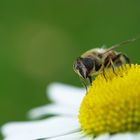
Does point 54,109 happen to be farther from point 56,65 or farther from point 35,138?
point 56,65

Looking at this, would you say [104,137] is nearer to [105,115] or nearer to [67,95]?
[105,115]

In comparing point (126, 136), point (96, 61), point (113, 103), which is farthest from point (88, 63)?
point (126, 136)

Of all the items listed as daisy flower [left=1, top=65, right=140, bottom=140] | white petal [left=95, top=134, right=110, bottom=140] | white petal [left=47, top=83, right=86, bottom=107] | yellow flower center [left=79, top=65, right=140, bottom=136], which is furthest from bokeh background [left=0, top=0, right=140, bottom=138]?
white petal [left=95, top=134, right=110, bottom=140]

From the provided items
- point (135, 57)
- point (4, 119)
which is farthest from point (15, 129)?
point (135, 57)

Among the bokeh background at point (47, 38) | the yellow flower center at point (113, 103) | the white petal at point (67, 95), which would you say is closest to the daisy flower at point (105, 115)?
the yellow flower center at point (113, 103)

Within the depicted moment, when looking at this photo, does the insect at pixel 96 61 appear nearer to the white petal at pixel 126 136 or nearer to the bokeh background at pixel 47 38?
the white petal at pixel 126 136
